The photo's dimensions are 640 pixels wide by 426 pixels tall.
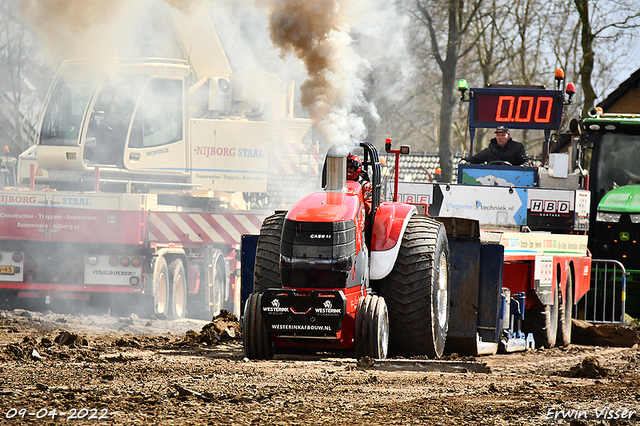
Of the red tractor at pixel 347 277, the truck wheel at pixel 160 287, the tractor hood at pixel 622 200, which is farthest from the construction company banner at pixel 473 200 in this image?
the red tractor at pixel 347 277

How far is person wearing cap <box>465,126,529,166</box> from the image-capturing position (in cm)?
1284

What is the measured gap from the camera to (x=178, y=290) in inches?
542

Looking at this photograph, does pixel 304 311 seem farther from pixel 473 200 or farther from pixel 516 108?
pixel 516 108

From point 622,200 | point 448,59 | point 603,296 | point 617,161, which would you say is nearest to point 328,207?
point 603,296

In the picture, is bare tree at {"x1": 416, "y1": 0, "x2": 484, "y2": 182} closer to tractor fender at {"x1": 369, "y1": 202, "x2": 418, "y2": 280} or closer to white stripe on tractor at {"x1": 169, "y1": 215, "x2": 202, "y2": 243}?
white stripe on tractor at {"x1": 169, "y1": 215, "x2": 202, "y2": 243}

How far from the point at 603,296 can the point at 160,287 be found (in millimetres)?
6769

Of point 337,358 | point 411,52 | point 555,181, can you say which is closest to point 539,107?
point 555,181

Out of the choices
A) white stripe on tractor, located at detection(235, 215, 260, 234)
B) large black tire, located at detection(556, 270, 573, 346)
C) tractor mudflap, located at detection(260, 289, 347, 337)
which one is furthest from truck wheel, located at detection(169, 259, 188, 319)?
tractor mudflap, located at detection(260, 289, 347, 337)

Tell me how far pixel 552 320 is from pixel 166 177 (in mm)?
7265

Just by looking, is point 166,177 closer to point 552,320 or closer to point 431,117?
point 552,320

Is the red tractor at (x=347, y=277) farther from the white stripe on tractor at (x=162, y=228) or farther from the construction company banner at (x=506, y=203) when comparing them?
the white stripe on tractor at (x=162, y=228)

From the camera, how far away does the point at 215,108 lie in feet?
50.8

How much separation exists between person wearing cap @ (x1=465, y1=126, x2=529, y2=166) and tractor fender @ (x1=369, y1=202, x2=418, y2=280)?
5.54 meters

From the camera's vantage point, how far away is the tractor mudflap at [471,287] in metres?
8.66
